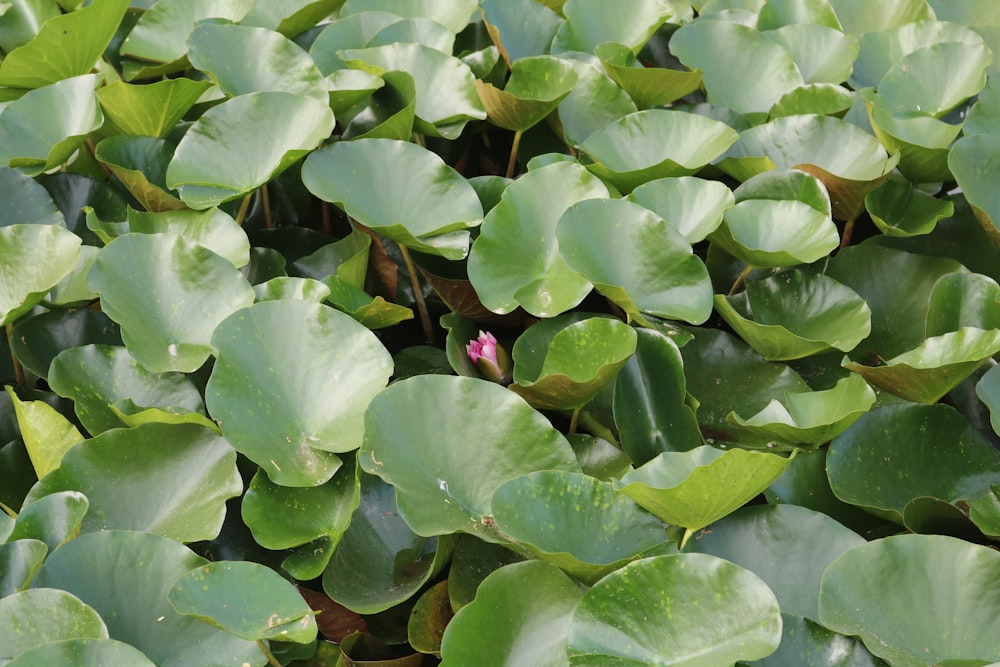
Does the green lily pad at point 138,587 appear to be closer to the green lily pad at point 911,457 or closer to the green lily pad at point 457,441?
the green lily pad at point 457,441

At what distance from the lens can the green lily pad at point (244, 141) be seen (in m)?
0.91

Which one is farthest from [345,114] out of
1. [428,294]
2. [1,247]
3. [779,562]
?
[779,562]

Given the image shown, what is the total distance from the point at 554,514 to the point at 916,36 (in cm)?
85

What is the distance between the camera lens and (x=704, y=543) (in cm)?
68

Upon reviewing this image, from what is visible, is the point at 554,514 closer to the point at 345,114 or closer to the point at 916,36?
the point at 345,114

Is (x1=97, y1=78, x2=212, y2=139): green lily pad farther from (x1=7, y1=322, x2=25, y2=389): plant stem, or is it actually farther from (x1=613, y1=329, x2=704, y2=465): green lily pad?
(x1=613, y1=329, x2=704, y2=465): green lily pad

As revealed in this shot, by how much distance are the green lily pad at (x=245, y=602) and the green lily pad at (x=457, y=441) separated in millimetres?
105

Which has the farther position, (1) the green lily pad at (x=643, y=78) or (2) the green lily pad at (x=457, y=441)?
(1) the green lily pad at (x=643, y=78)

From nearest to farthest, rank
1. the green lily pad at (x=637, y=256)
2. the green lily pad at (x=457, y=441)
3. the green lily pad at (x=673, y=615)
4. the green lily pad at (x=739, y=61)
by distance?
→ the green lily pad at (x=673, y=615) → the green lily pad at (x=457, y=441) → the green lily pad at (x=637, y=256) → the green lily pad at (x=739, y=61)

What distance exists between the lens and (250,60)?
1037mm

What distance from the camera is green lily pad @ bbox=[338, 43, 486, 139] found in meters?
1.01

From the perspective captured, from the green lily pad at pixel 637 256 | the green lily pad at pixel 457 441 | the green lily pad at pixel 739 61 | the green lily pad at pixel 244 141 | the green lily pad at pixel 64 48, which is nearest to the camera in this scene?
the green lily pad at pixel 457 441

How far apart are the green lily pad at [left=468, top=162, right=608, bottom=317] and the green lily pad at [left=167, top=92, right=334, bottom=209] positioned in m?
0.20

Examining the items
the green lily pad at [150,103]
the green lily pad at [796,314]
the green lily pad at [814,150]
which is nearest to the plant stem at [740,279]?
the green lily pad at [796,314]
